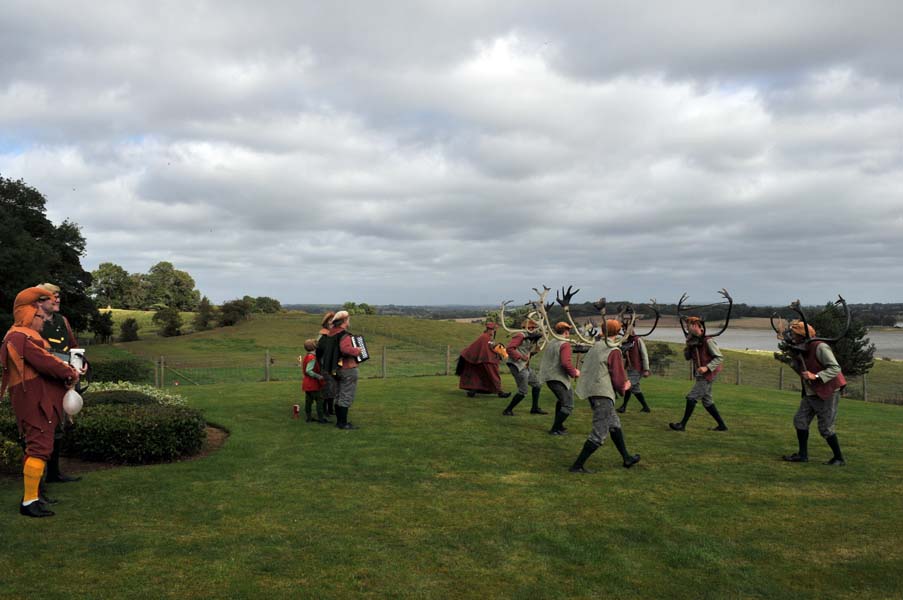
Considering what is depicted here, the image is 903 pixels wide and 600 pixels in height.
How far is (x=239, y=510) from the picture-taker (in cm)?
697

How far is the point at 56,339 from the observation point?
749 centimetres

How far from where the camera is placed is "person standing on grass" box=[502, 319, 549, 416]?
48.3 ft

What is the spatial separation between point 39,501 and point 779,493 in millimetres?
9528

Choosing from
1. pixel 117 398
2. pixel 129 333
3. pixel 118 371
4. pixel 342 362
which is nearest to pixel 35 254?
pixel 118 371

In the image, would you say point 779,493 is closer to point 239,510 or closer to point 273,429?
point 239,510

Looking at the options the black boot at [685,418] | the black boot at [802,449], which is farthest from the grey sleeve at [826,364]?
the black boot at [685,418]

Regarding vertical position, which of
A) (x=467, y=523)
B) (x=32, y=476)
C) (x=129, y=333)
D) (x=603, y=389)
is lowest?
(x=129, y=333)

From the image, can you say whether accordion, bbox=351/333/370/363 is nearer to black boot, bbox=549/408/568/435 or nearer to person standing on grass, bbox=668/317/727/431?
black boot, bbox=549/408/568/435

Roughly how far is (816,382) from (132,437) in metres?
11.1

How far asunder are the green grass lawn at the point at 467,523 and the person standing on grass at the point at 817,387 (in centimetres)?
47

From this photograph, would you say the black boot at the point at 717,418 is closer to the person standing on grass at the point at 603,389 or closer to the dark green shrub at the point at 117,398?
the person standing on grass at the point at 603,389

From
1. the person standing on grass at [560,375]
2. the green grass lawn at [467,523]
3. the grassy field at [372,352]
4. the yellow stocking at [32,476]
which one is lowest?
the grassy field at [372,352]

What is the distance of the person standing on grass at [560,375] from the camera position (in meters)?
11.5

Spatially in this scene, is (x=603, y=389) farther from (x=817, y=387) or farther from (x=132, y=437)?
(x=132, y=437)
